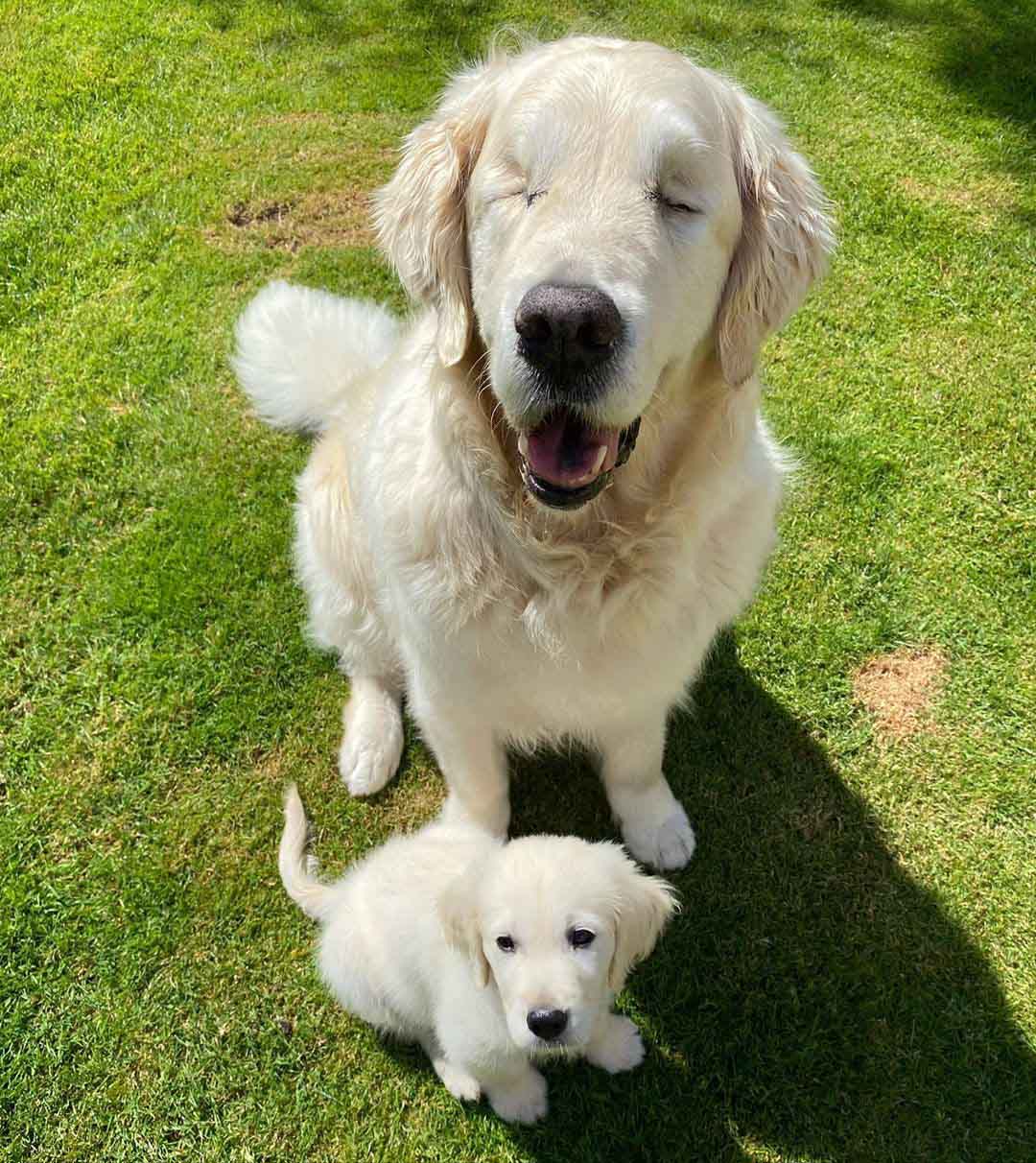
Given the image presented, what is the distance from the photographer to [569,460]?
1931 millimetres

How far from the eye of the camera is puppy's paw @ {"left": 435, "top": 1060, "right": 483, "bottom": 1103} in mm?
2516

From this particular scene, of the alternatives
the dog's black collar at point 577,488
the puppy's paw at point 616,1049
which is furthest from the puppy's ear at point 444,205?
the puppy's paw at point 616,1049

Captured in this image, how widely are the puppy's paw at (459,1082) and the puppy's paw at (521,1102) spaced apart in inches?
2.2

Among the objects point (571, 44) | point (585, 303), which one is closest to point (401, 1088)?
point (585, 303)

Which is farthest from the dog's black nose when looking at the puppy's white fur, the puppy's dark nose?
the puppy's dark nose

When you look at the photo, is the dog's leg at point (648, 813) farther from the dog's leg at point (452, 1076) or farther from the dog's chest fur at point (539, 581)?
the dog's leg at point (452, 1076)

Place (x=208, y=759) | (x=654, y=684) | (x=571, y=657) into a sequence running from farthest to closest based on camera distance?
(x=208, y=759) < (x=654, y=684) < (x=571, y=657)

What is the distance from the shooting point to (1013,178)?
518 centimetres

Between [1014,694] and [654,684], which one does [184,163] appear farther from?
[1014,694]

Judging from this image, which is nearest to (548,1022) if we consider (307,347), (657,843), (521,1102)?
(521,1102)

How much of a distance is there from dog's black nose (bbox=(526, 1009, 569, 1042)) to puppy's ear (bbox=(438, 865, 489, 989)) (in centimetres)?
21

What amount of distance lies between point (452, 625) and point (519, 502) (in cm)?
39

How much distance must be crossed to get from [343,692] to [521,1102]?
5.13ft

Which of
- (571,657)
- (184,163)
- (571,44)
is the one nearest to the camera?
(571,44)
